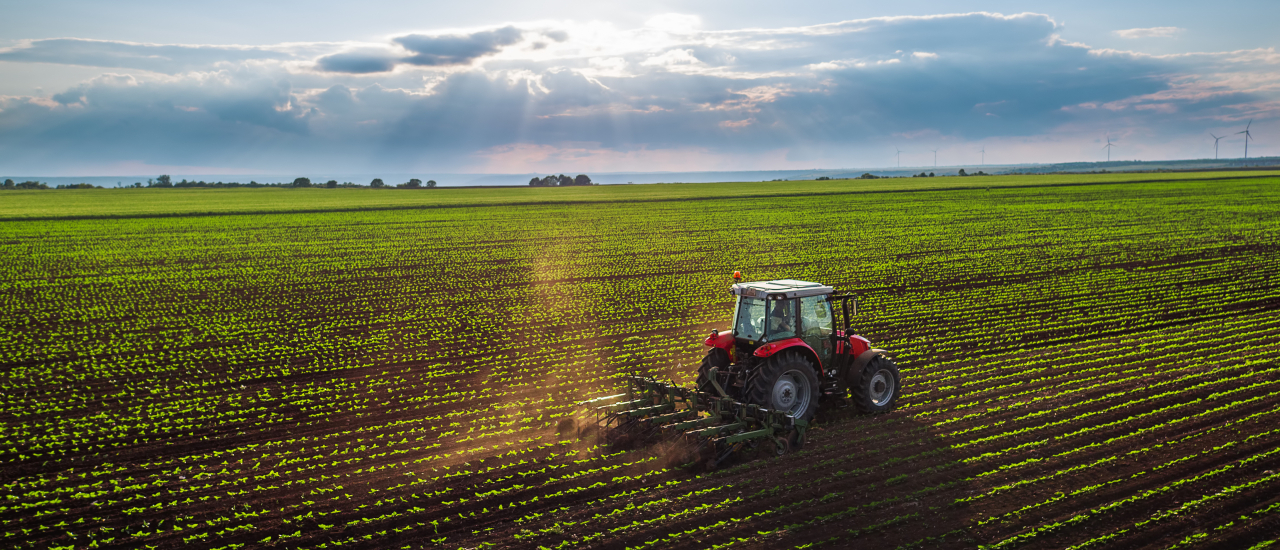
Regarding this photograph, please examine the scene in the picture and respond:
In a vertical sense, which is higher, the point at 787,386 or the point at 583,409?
the point at 787,386

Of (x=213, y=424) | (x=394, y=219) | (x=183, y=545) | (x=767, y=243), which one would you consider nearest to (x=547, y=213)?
(x=394, y=219)

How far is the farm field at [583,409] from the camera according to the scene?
916 centimetres

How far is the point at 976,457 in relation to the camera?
10.9m

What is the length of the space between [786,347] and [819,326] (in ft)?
3.30

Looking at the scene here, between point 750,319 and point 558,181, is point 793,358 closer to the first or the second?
point 750,319

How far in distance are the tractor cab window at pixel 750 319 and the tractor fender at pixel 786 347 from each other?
0.38 meters

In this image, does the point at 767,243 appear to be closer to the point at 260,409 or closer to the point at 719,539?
the point at 260,409

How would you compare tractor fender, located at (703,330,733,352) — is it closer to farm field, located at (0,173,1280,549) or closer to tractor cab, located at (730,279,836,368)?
tractor cab, located at (730,279,836,368)

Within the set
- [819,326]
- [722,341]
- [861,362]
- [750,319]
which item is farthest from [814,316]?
[722,341]

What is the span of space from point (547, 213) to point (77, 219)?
36880 mm

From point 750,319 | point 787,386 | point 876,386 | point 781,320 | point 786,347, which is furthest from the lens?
point 876,386

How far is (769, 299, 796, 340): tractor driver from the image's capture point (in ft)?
38.0

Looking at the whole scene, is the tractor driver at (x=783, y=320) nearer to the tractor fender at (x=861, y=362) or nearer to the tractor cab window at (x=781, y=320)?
the tractor cab window at (x=781, y=320)

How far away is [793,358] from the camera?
11344 mm
